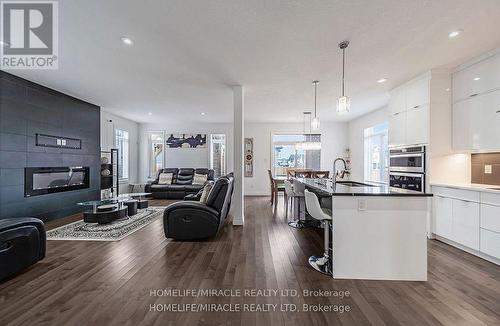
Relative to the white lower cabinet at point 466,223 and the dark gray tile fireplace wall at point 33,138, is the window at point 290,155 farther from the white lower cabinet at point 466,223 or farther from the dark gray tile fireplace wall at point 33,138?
the dark gray tile fireplace wall at point 33,138

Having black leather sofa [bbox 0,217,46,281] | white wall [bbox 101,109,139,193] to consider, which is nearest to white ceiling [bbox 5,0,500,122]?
white wall [bbox 101,109,139,193]

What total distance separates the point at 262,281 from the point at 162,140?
25.2 ft

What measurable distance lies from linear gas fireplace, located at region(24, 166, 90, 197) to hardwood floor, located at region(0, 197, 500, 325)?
1.67 metres

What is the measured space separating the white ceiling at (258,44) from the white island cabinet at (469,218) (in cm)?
198

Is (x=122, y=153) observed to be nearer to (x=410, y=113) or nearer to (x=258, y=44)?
(x=258, y=44)

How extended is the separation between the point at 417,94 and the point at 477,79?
0.80m

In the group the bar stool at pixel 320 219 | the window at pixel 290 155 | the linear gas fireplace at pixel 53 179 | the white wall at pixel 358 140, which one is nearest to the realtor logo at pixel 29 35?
the linear gas fireplace at pixel 53 179

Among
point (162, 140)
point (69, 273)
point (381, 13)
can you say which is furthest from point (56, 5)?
point (162, 140)

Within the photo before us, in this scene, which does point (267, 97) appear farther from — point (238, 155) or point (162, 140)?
point (162, 140)

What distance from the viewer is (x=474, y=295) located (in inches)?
85.1

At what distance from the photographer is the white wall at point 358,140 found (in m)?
6.79

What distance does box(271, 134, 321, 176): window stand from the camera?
8.50m

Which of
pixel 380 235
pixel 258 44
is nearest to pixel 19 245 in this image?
pixel 258 44

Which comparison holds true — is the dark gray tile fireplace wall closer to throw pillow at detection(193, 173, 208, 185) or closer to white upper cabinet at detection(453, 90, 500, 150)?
throw pillow at detection(193, 173, 208, 185)
